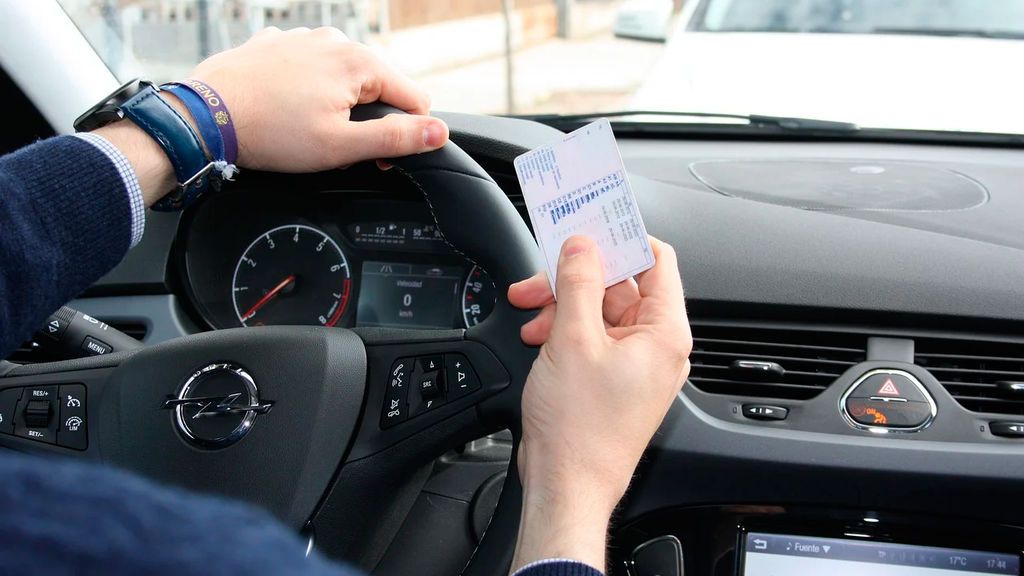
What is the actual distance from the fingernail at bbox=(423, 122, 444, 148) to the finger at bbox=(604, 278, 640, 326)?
34cm

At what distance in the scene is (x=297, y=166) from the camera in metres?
1.60

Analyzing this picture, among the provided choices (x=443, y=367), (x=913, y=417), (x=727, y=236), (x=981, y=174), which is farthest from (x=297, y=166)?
(x=981, y=174)

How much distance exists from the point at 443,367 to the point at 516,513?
→ 0.83 ft

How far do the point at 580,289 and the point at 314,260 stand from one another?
3.66ft

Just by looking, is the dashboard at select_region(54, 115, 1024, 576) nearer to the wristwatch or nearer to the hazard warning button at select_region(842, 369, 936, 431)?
the hazard warning button at select_region(842, 369, 936, 431)

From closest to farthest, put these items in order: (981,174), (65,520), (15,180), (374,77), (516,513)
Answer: (65,520) → (15,180) → (516,513) → (374,77) → (981,174)

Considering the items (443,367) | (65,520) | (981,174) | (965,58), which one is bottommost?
(65,520)

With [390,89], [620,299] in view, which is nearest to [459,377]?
[620,299]

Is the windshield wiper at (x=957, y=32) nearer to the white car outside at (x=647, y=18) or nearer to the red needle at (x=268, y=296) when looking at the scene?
the white car outside at (x=647, y=18)

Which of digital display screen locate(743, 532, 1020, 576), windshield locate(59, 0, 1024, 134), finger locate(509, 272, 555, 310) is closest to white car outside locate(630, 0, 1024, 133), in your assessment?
windshield locate(59, 0, 1024, 134)

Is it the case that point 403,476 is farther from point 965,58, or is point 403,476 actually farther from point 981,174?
point 965,58

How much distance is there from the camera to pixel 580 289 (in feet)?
4.14

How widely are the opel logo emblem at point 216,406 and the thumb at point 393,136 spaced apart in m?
0.37

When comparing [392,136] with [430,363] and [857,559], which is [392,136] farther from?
[857,559]
